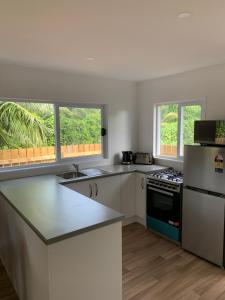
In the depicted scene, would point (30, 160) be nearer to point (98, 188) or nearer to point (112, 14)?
point (98, 188)

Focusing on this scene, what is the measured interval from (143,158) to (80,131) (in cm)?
123

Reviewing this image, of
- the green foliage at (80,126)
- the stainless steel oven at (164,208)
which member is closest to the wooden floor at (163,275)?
the stainless steel oven at (164,208)

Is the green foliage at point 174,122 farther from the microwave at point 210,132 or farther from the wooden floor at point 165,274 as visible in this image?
the wooden floor at point 165,274

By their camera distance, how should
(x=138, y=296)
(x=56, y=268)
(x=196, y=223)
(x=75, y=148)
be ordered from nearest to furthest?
(x=56, y=268)
(x=138, y=296)
(x=196, y=223)
(x=75, y=148)

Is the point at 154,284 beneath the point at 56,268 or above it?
beneath

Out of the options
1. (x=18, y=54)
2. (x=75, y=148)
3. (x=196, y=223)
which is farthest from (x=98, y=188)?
(x=18, y=54)

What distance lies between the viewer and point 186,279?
2.45 m

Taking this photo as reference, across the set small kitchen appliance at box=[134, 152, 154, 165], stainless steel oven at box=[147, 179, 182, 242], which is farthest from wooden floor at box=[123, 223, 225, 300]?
small kitchen appliance at box=[134, 152, 154, 165]

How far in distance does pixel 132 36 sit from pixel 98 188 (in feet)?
6.66

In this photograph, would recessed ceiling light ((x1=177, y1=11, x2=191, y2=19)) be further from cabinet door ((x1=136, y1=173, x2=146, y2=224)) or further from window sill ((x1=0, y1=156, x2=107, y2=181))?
window sill ((x1=0, y1=156, x2=107, y2=181))

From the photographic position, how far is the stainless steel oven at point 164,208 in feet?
10.0

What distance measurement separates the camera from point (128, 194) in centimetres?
366

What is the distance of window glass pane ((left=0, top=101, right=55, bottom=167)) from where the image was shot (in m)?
3.12

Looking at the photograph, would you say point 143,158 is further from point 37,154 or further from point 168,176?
point 37,154
